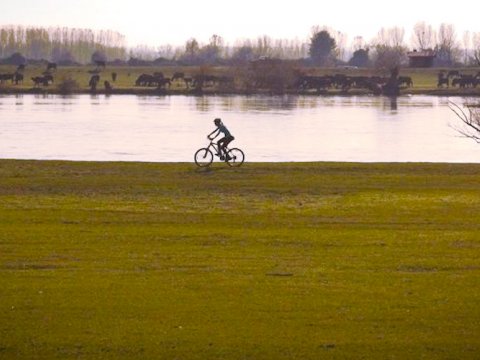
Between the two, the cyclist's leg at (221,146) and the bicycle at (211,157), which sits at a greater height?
the cyclist's leg at (221,146)

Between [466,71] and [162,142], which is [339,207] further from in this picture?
[466,71]

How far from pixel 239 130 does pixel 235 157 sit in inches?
592

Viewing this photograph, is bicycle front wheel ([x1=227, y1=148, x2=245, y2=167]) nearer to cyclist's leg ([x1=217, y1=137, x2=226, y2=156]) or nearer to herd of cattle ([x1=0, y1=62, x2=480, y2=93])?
cyclist's leg ([x1=217, y1=137, x2=226, y2=156])

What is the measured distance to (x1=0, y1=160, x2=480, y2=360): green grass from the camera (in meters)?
10.2

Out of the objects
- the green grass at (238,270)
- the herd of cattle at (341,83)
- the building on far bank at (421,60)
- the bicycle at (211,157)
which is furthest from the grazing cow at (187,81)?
the green grass at (238,270)

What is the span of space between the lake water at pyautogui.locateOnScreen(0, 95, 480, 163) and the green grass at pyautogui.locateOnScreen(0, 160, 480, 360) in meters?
10.1

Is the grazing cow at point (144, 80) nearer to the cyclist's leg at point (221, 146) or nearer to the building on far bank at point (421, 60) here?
the building on far bank at point (421, 60)

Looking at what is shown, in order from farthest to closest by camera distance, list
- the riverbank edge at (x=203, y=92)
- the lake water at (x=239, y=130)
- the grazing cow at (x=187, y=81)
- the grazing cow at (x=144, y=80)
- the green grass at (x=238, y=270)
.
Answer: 1. the grazing cow at (x=144, y=80)
2. the grazing cow at (x=187, y=81)
3. the riverbank edge at (x=203, y=92)
4. the lake water at (x=239, y=130)
5. the green grass at (x=238, y=270)

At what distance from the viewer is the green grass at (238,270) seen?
402 inches

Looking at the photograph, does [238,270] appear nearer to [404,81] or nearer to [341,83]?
[341,83]

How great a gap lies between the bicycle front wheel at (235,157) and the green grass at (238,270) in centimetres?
432

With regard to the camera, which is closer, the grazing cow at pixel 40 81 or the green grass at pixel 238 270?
the green grass at pixel 238 270

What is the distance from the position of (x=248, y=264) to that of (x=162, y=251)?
5.11ft

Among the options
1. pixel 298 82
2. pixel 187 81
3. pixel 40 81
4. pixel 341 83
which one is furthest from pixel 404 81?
pixel 40 81
